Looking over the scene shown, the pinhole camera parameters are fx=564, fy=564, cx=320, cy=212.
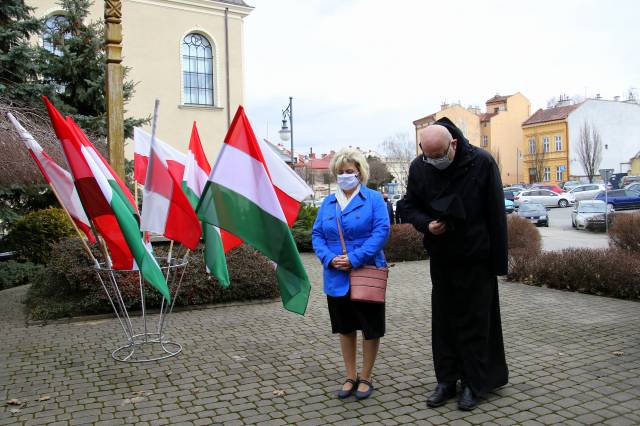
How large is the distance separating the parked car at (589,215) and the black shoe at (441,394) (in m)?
22.6

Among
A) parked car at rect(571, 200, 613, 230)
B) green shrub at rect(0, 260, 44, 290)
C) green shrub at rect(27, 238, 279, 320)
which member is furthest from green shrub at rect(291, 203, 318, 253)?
parked car at rect(571, 200, 613, 230)

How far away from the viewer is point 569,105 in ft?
227

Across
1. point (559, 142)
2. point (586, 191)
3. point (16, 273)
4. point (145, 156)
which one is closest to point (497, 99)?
point (559, 142)

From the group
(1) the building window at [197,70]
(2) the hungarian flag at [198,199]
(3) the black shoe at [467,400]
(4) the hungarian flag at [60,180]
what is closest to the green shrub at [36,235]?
(4) the hungarian flag at [60,180]

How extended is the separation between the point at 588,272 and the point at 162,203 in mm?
7267

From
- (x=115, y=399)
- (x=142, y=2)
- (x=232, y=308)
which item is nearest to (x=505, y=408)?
(x=115, y=399)

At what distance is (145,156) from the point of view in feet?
22.6

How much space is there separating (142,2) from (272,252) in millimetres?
23146

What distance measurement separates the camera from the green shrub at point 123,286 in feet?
25.9

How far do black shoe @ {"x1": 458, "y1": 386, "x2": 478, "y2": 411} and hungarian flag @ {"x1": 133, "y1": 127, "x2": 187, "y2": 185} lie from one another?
3847mm

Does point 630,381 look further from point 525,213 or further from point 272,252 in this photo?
point 525,213

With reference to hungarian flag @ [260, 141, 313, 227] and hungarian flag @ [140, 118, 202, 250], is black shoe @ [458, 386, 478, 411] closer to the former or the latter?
hungarian flag @ [260, 141, 313, 227]

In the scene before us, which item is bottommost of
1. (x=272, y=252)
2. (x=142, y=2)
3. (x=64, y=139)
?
(x=272, y=252)

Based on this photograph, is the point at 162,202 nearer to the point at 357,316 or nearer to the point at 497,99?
the point at 357,316
